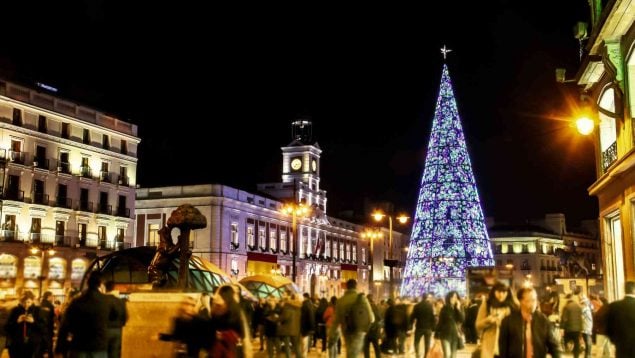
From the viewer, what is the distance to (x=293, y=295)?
16.4m

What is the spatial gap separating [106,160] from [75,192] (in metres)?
4.40

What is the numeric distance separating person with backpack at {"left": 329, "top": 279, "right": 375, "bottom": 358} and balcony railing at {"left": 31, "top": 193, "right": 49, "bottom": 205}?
39.9 metres

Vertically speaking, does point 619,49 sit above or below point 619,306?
above

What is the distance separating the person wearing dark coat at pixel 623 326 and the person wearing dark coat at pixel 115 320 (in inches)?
247

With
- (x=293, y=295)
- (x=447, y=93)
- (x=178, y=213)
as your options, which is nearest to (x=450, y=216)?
(x=447, y=93)

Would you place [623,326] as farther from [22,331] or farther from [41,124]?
[41,124]

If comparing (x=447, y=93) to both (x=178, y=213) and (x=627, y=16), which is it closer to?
(x=627, y=16)

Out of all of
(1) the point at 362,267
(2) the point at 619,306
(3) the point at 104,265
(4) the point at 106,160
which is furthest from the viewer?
(1) the point at 362,267

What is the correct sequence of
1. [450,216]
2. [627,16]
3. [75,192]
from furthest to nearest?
[75,192] → [450,216] → [627,16]

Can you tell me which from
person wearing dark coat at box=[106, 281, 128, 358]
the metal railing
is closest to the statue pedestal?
person wearing dark coat at box=[106, 281, 128, 358]

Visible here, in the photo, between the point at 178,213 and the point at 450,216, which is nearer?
the point at 178,213

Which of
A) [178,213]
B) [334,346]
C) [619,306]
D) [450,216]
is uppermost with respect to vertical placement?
[450,216]

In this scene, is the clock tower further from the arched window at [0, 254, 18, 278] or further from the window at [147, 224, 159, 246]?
the arched window at [0, 254, 18, 278]

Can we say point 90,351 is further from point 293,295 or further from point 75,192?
point 75,192
